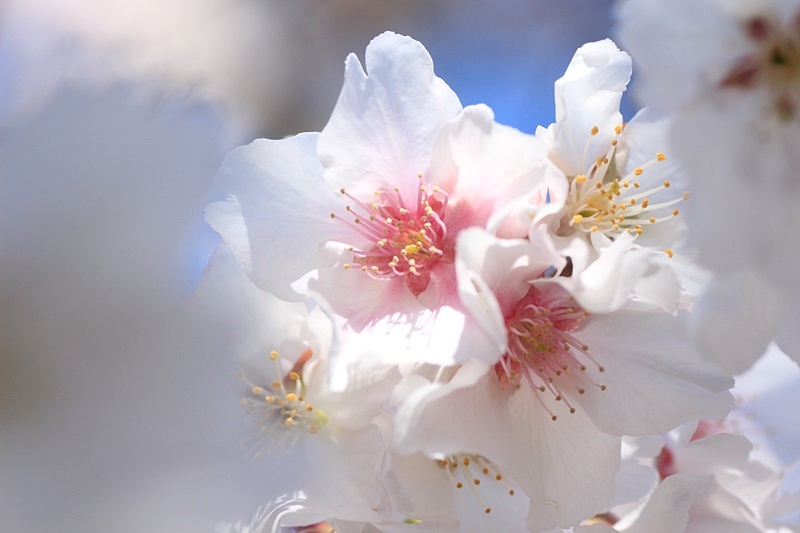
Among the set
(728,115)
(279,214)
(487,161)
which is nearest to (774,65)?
(728,115)

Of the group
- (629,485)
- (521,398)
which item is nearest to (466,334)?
(521,398)

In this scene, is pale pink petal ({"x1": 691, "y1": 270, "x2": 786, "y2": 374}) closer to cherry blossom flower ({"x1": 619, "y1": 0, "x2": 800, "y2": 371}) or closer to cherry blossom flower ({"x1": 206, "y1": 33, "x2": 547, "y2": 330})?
cherry blossom flower ({"x1": 619, "y1": 0, "x2": 800, "y2": 371})

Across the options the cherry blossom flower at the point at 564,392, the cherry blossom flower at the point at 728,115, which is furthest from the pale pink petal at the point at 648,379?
the cherry blossom flower at the point at 728,115

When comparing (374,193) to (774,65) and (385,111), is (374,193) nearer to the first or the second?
(385,111)

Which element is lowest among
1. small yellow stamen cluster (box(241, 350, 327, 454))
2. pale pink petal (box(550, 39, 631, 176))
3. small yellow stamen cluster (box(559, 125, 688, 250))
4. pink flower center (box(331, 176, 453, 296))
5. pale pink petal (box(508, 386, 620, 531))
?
pale pink petal (box(508, 386, 620, 531))

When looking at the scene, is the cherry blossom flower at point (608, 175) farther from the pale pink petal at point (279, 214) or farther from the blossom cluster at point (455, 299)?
the pale pink petal at point (279, 214)

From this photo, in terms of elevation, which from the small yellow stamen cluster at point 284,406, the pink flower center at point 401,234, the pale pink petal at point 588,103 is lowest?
the small yellow stamen cluster at point 284,406

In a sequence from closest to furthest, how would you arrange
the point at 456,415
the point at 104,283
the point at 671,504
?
the point at 104,283 < the point at 456,415 < the point at 671,504

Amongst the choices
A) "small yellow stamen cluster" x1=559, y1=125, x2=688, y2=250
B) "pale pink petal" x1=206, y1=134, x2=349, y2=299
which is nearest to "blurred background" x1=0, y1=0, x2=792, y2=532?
"pale pink petal" x1=206, y1=134, x2=349, y2=299
